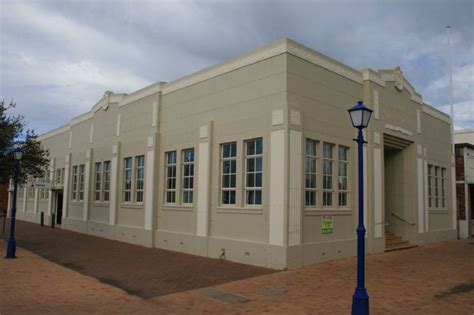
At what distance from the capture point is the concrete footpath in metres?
8.71

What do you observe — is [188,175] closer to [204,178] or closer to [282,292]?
[204,178]

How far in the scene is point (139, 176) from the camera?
2088cm

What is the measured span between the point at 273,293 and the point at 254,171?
204 inches

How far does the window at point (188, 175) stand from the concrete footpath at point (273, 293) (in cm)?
536

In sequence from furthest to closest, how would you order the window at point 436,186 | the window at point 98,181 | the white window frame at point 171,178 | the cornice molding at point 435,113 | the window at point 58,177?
the window at point 58,177 → the window at point 98,181 → the window at point 436,186 → the cornice molding at point 435,113 → the white window frame at point 171,178

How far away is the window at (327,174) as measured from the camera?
15.0m

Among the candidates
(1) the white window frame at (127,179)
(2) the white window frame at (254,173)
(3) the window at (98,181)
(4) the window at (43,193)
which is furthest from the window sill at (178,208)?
(4) the window at (43,193)

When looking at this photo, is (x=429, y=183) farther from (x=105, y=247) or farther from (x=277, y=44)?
(x=105, y=247)

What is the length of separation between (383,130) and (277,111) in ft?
19.7

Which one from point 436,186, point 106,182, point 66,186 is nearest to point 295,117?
point 436,186

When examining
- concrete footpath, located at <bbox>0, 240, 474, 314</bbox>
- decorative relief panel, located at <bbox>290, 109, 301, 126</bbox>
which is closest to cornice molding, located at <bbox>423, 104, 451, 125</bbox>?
concrete footpath, located at <bbox>0, 240, 474, 314</bbox>

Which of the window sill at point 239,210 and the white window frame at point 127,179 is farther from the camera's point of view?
the white window frame at point 127,179

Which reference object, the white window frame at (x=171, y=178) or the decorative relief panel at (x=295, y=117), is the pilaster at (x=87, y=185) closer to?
the white window frame at (x=171, y=178)

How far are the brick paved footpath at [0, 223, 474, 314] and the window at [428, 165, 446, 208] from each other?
8183 millimetres
